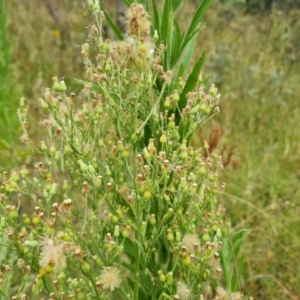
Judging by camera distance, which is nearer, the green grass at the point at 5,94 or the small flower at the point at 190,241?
the small flower at the point at 190,241

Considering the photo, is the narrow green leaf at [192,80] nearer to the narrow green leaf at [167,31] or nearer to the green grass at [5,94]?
the narrow green leaf at [167,31]

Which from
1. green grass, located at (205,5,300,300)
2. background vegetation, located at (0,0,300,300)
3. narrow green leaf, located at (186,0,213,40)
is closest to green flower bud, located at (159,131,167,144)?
narrow green leaf, located at (186,0,213,40)

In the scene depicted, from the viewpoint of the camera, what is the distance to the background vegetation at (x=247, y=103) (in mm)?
2730

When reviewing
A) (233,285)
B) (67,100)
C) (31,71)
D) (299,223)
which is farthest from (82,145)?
(31,71)

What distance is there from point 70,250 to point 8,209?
21 cm

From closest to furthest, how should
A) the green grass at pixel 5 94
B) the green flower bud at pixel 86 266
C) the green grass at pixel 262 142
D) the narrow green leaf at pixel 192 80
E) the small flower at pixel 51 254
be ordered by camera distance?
the small flower at pixel 51 254, the green flower bud at pixel 86 266, the narrow green leaf at pixel 192 80, the green grass at pixel 262 142, the green grass at pixel 5 94

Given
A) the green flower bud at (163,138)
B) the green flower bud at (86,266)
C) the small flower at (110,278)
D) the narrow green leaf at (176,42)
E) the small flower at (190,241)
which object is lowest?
the small flower at (110,278)

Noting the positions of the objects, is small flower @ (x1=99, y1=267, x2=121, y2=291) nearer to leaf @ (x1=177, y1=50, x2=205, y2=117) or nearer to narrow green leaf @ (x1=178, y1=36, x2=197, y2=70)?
leaf @ (x1=177, y1=50, x2=205, y2=117)

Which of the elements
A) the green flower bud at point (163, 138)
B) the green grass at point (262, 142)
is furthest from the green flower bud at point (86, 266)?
the green grass at point (262, 142)

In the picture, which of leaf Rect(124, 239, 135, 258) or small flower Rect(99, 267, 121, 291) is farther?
leaf Rect(124, 239, 135, 258)

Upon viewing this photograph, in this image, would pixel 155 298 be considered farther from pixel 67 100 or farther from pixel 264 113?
pixel 264 113

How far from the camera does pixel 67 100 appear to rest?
1.14 meters

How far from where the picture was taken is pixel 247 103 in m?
4.19

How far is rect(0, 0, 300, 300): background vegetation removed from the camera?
2.73m
